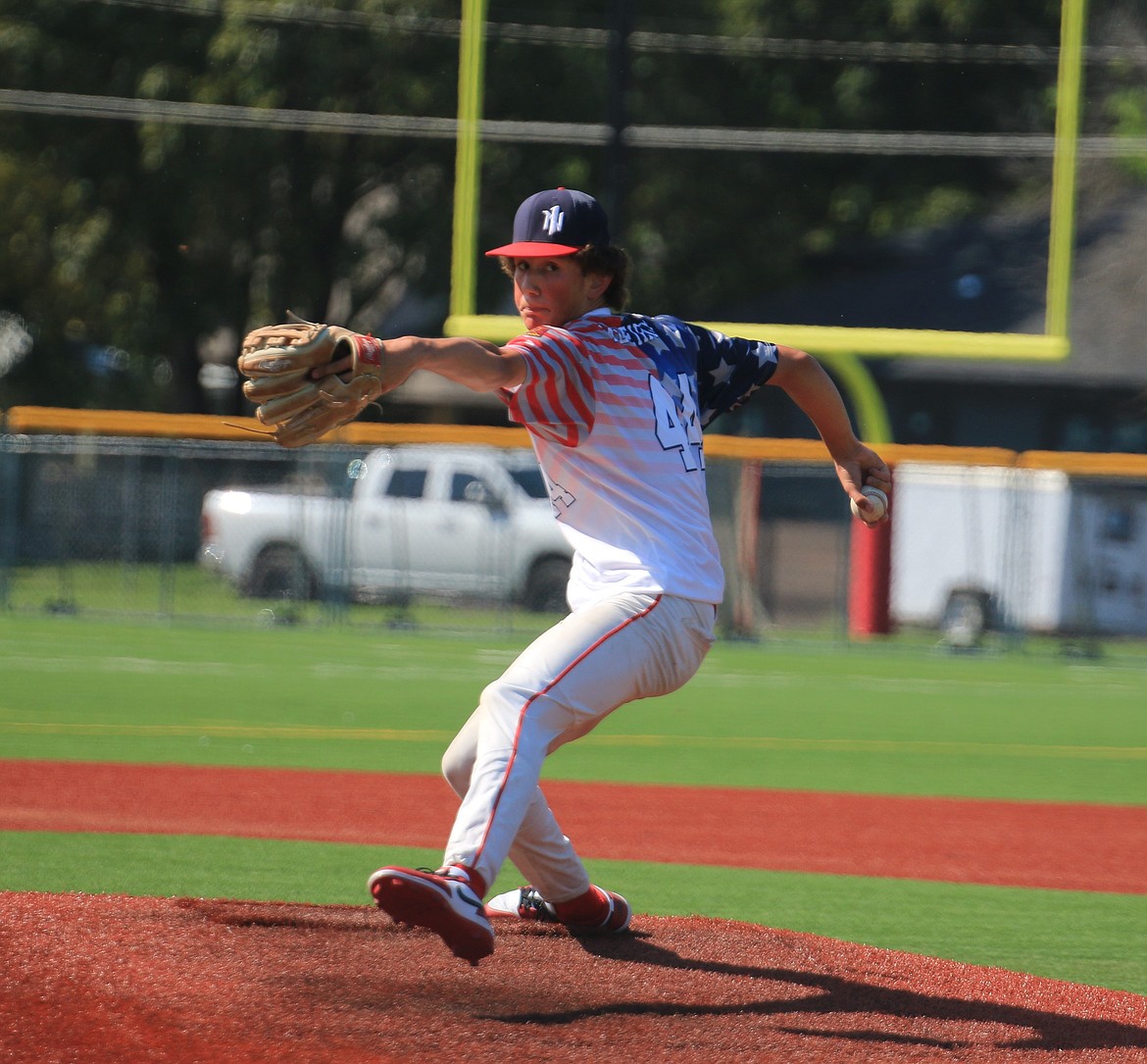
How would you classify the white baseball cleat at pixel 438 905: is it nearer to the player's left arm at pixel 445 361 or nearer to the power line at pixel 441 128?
the player's left arm at pixel 445 361

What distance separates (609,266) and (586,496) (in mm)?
634

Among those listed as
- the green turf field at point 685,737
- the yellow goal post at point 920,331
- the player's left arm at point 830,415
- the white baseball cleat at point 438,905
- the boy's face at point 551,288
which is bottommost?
the green turf field at point 685,737

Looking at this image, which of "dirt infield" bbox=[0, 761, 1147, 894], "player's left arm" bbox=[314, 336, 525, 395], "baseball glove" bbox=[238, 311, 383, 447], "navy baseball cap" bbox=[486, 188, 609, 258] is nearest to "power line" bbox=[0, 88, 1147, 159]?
"dirt infield" bbox=[0, 761, 1147, 894]

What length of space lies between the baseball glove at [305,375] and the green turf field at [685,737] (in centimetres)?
260

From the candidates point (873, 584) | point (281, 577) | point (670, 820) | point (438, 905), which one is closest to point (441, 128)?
point (281, 577)

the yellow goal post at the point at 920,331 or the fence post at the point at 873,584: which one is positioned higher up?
the yellow goal post at the point at 920,331

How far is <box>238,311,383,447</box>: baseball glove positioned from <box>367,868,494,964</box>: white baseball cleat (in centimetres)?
96

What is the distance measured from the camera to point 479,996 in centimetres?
400

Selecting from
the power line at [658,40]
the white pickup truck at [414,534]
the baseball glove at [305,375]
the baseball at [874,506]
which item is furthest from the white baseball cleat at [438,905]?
the power line at [658,40]

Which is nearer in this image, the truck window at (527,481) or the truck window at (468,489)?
the truck window at (468,489)

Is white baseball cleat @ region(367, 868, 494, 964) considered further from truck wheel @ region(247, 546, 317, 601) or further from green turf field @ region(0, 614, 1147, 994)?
truck wheel @ region(247, 546, 317, 601)

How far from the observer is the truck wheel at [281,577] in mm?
18000

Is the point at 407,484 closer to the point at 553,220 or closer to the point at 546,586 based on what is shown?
the point at 546,586

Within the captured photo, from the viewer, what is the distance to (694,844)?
23.3 ft
